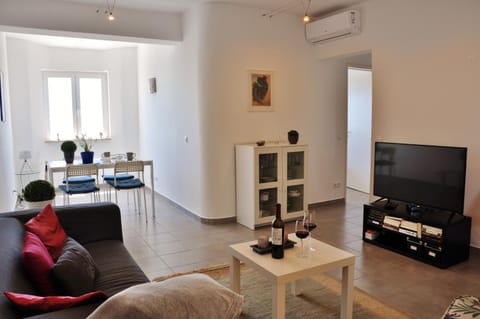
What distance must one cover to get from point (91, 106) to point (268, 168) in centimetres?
445

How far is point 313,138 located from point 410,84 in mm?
1748

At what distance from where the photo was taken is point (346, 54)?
16.8 feet

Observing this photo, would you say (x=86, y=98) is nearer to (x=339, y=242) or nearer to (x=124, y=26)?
(x=124, y=26)

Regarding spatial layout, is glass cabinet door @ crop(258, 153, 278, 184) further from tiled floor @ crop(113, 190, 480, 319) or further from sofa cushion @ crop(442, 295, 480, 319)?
sofa cushion @ crop(442, 295, 480, 319)

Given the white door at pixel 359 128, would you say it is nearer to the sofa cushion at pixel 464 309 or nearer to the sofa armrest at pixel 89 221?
the sofa cushion at pixel 464 309

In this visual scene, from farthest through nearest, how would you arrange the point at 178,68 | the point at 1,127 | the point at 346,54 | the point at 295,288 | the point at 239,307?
the point at 178,68 < the point at 346,54 < the point at 1,127 < the point at 295,288 < the point at 239,307

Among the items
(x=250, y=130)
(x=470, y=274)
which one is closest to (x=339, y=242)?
(x=470, y=274)

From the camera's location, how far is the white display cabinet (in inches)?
187

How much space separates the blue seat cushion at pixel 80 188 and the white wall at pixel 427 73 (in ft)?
12.4

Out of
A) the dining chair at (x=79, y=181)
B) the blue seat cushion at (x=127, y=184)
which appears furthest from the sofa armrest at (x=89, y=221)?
the blue seat cushion at (x=127, y=184)

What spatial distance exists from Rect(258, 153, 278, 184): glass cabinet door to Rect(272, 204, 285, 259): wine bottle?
7.45 feet

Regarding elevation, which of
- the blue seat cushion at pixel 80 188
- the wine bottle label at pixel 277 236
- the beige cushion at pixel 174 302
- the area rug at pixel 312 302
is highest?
the beige cushion at pixel 174 302

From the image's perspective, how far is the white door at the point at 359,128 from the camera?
6734 millimetres

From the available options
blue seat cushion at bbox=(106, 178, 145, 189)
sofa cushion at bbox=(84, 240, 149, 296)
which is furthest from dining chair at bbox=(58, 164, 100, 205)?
sofa cushion at bbox=(84, 240, 149, 296)
